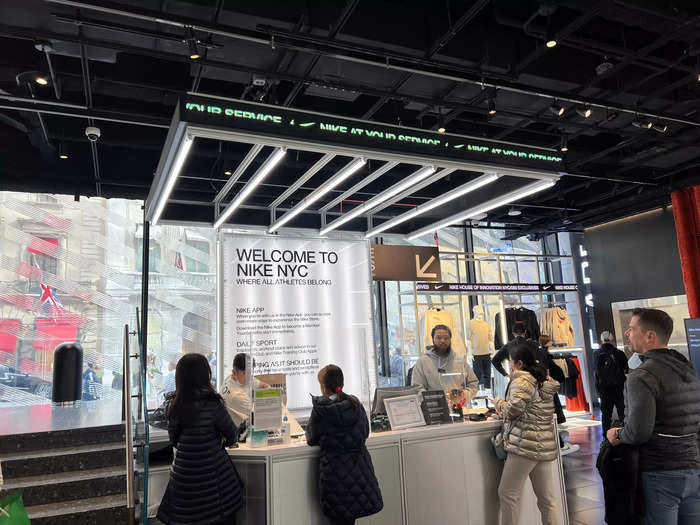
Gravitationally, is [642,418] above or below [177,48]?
below

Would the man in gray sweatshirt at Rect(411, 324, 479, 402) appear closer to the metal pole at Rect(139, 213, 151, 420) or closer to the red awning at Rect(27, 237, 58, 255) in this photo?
the metal pole at Rect(139, 213, 151, 420)

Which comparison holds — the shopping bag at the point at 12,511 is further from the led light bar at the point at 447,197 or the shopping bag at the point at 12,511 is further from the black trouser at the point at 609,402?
the black trouser at the point at 609,402

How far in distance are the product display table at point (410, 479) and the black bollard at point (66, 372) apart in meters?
3.82

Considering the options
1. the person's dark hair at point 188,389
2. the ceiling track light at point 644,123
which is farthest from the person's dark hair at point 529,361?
the ceiling track light at point 644,123

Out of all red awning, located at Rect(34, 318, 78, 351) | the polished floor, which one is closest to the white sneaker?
the polished floor

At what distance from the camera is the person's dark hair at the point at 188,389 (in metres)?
3.36

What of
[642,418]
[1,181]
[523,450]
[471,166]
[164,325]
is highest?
[1,181]

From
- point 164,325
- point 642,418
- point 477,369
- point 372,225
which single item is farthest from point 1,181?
point 477,369

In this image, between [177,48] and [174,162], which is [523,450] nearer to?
[174,162]

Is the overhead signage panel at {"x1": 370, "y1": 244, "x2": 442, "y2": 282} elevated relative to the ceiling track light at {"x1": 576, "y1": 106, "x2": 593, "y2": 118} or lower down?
lower down

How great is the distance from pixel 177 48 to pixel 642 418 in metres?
4.75

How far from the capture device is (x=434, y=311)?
9.50 meters

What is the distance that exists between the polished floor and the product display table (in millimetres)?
551

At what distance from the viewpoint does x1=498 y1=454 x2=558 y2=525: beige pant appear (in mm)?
4059
